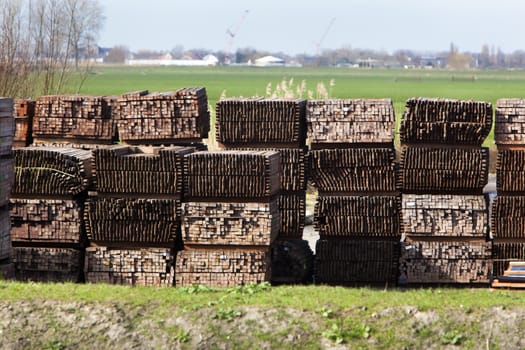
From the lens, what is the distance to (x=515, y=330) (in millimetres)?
9648

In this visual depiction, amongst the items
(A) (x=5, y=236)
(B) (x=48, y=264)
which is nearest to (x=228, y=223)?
(B) (x=48, y=264)

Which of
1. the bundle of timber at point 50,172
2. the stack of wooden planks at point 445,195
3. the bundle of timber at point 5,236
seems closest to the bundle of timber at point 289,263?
the stack of wooden planks at point 445,195

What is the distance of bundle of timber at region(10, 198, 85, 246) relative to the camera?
12.9 metres

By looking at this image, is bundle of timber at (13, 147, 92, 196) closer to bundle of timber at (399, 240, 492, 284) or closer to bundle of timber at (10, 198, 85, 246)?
bundle of timber at (10, 198, 85, 246)

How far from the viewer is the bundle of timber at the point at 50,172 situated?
1277cm

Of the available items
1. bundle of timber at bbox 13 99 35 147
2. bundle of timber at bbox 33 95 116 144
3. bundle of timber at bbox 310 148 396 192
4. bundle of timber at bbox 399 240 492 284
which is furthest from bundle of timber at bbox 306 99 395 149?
bundle of timber at bbox 13 99 35 147

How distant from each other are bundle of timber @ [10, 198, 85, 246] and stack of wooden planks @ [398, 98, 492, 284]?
13.1ft

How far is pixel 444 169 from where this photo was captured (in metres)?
13.1

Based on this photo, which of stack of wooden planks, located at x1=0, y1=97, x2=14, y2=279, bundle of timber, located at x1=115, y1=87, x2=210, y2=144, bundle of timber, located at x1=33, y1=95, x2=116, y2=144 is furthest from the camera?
bundle of timber, located at x1=33, y1=95, x2=116, y2=144

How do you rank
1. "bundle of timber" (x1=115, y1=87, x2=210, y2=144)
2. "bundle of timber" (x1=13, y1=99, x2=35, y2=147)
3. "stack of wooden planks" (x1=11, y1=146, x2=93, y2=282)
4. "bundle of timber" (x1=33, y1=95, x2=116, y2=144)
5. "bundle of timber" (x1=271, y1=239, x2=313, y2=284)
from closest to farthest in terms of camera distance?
"stack of wooden planks" (x1=11, y1=146, x2=93, y2=282) < "bundle of timber" (x1=271, y1=239, x2=313, y2=284) < "bundle of timber" (x1=115, y1=87, x2=210, y2=144) < "bundle of timber" (x1=33, y1=95, x2=116, y2=144) < "bundle of timber" (x1=13, y1=99, x2=35, y2=147)

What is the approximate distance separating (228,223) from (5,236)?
→ 2.59 meters

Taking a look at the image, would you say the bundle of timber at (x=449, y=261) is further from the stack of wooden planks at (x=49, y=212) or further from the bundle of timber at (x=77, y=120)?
the bundle of timber at (x=77, y=120)

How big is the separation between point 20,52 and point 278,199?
52.0 ft

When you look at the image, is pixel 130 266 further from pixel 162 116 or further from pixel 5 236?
pixel 162 116
